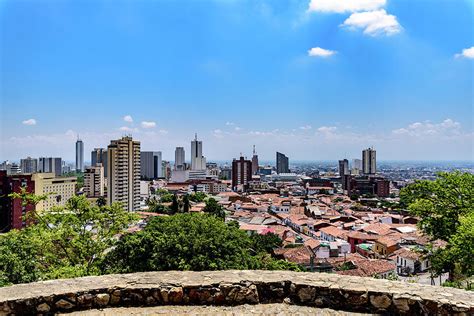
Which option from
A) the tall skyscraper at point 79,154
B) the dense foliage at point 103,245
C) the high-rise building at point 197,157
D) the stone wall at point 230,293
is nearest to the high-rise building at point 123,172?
the dense foliage at point 103,245

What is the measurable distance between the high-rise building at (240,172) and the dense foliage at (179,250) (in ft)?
287

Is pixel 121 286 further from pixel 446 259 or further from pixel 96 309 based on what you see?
pixel 446 259

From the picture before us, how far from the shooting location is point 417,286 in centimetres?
379

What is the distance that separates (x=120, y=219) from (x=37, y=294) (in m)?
7.65

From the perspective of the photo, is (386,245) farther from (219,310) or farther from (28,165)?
(28,165)

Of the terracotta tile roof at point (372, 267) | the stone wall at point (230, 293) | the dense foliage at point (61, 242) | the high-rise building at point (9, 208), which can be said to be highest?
the stone wall at point (230, 293)

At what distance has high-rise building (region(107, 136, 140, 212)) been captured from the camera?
51469mm

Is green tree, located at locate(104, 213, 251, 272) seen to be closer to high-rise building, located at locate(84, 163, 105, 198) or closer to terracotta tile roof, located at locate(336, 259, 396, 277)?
terracotta tile roof, located at locate(336, 259, 396, 277)

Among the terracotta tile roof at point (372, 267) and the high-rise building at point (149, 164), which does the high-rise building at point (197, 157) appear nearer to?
the high-rise building at point (149, 164)

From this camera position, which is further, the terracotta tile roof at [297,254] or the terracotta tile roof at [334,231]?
the terracotta tile roof at [334,231]

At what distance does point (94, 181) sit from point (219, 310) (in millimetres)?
75985

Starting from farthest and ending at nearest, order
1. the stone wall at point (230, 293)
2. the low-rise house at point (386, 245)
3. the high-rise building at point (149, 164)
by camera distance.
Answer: the high-rise building at point (149, 164)
the low-rise house at point (386, 245)
the stone wall at point (230, 293)

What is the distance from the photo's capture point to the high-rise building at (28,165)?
4103 inches

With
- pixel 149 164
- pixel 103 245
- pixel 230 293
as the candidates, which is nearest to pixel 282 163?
pixel 149 164
